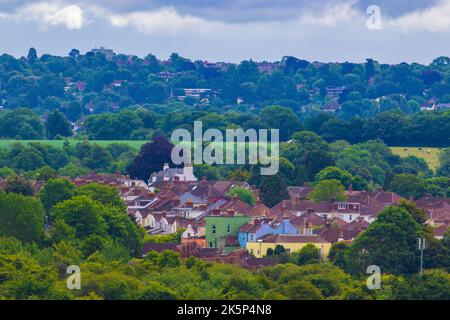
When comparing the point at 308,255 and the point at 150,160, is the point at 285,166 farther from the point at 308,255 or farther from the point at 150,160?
the point at 308,255

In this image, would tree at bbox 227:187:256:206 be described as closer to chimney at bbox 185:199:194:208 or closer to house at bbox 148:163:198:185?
chimney at bbox 185:199:194:208

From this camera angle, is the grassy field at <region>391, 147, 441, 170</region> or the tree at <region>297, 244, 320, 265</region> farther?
the grassy field at <region>391, 147, 441, 170</region>

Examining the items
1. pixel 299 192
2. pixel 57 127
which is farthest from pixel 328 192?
pixel 57 127

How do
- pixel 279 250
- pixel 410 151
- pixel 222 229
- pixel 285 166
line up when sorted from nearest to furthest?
1. pixel 279 250
2. pixel 222 229
3. pixel 285 166
4. pixel 410 151

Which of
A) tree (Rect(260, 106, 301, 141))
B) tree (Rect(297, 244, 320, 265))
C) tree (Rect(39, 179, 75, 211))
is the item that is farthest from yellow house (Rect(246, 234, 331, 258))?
tree (Rect(260, 106, 301, 141))

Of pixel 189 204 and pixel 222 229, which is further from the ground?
pixel 222 229

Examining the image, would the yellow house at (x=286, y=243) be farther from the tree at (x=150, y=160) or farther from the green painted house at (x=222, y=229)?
the tree at (x=150, y=160)
